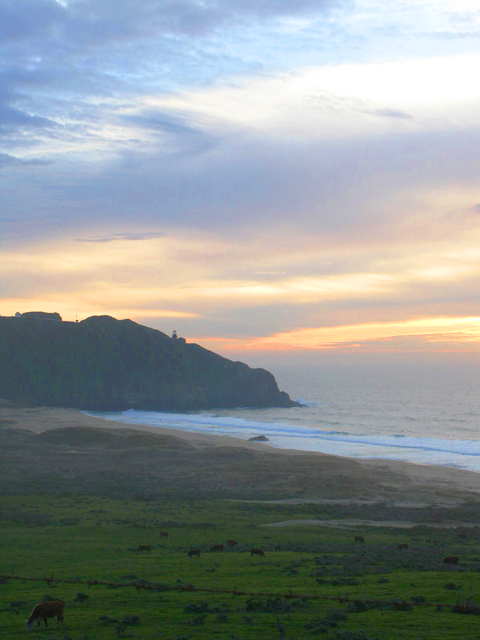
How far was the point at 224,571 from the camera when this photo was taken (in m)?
19.0

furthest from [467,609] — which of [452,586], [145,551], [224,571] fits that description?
[145,551]

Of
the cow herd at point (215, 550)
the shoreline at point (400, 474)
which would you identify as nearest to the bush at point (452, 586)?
the cow herd at point (215, 550)

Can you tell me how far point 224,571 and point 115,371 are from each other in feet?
398

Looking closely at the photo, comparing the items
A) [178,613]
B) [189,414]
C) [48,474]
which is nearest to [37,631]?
[178,613]

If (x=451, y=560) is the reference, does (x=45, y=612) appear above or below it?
above

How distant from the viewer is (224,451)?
57.2 metres

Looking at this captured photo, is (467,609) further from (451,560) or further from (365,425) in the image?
(365,425)

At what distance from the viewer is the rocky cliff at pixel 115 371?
131 metres

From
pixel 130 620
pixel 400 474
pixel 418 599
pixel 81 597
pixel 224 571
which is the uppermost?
pixel 418 599

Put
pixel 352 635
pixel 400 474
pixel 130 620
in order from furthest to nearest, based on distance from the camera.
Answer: pixel 400 474 < pixel 130 620 < pixel 352 635

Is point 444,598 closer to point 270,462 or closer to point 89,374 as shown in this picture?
point 270,462

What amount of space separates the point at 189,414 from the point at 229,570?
104 m

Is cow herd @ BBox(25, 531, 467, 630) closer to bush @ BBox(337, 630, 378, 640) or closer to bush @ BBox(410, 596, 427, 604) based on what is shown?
bush @ BBox(410, 596, 427, 604)

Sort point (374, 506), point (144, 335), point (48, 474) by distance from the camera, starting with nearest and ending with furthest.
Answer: point (374, 506), point (48, 474), point (144, 335)
